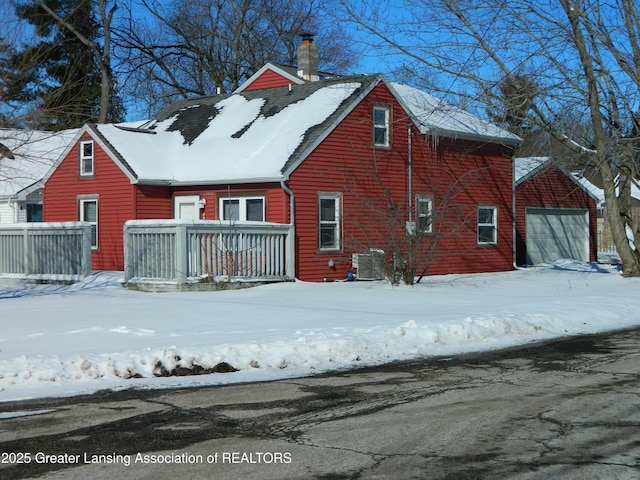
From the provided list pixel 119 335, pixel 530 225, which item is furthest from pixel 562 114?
pixel 119 335

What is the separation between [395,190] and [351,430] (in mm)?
20527

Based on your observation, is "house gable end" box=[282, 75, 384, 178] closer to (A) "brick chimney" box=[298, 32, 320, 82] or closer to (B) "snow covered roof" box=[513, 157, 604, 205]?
(A) "brick chimney" box=[298, 32, 320, 82]

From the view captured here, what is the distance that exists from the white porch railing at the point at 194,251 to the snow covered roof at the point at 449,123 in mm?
7362

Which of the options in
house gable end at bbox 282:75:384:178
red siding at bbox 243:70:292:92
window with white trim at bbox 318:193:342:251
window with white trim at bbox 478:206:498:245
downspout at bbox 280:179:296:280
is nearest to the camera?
downspout at bbox 280:179:296:280

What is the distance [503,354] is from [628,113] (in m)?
13.0

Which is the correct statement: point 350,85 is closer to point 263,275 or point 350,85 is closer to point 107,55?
point 263,275

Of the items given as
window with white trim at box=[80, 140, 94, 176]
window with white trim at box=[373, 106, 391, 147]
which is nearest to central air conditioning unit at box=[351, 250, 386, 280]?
window with white trim at box=[373, 106, 391, 147]

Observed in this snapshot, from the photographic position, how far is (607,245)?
166 ft

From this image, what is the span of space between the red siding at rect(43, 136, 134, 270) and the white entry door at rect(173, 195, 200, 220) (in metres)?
1.39

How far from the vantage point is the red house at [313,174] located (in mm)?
24828

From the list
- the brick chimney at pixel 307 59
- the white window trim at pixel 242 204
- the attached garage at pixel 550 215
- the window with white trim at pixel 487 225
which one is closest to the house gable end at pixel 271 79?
the brick chimney at pixel 307 59

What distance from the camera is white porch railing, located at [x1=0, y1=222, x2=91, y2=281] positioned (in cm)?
2292

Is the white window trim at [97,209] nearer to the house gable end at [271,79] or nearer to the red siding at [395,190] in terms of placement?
the red siding at [395,190]

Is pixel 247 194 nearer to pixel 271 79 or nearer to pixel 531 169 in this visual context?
pixel 271 79
